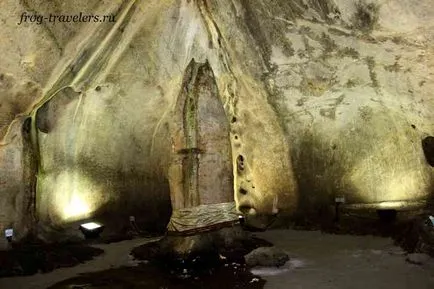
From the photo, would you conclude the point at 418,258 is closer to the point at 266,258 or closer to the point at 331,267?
the point at 331,267

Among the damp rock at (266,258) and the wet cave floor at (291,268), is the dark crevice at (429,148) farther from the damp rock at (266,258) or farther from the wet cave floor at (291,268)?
the damp rock at (266,258)

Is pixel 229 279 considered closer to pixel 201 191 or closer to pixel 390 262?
pixel 201 191

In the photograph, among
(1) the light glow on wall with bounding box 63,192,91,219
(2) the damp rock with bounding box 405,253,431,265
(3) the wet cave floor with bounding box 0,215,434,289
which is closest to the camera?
(3) the wet cave floor with bounding box 0,215,434,289

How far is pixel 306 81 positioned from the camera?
865 cm

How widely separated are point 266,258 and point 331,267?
0.96 meters

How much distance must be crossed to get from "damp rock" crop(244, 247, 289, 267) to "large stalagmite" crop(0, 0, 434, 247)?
49.1 inches

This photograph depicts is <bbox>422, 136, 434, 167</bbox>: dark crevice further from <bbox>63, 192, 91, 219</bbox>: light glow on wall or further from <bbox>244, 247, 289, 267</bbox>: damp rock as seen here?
<bbox>63, 192, 91, 219</bbox>: light glow on wall

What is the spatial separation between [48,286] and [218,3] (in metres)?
5.66

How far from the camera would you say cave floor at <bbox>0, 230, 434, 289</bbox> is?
511cm

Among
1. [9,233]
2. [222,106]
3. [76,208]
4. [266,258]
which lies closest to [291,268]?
[266,258]

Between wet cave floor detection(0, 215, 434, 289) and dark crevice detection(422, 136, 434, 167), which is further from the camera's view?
dark crevice detection(422, 136, 434, 167)

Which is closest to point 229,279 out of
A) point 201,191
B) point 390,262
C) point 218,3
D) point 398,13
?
point 201,191

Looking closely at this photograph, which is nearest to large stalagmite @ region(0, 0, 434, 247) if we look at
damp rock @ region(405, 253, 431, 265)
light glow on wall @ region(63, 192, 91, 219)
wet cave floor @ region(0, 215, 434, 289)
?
light glow on wall @ region(63, 192, 91, 219)

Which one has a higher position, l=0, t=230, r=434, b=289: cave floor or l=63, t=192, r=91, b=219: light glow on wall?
l=63, t=192, r=91, b=219: light glow on wall
